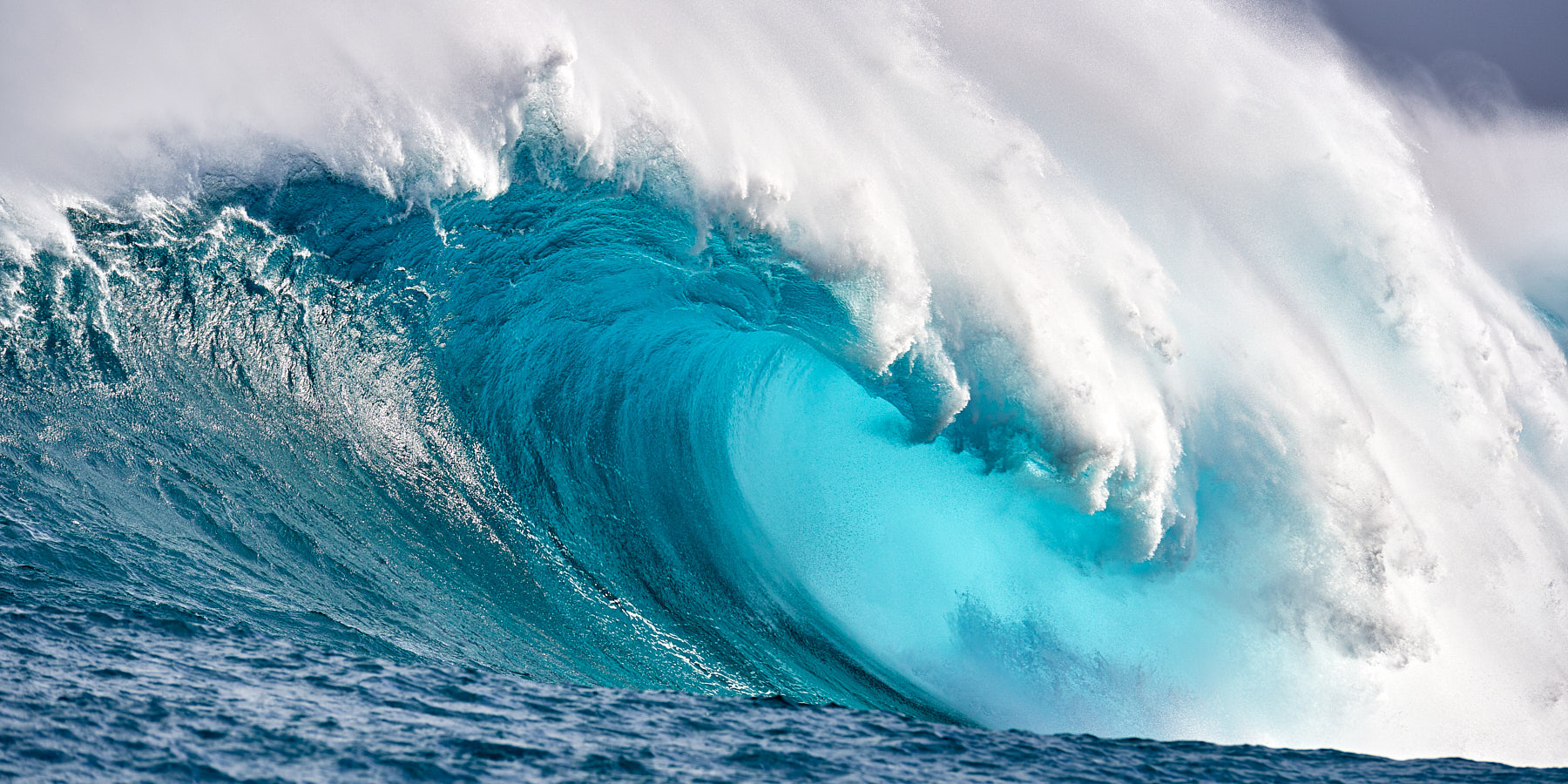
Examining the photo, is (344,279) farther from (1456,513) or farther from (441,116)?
(1456,513)

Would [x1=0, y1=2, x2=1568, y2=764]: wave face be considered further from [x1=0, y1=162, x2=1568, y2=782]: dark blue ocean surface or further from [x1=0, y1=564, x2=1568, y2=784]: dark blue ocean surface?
[x1=0, y1=564, x2=1568, y2=784]: dark blue ocean surface

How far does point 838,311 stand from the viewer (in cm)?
712

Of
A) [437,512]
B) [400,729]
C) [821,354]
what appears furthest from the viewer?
[821,354]

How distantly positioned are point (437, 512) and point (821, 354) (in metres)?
3.21

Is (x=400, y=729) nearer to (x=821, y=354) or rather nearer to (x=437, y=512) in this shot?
(x=437, y=512)

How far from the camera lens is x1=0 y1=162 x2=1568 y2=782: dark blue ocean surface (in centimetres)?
264

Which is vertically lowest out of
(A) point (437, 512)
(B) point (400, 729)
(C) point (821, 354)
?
(B) point (400, 729)

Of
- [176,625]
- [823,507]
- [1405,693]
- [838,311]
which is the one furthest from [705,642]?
[1405,693]

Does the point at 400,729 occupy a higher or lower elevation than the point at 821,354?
lower

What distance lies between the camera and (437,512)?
19.0 ft

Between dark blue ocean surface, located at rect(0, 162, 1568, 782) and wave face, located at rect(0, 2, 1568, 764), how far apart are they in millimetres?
39

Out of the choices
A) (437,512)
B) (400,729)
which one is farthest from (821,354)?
(400,729)

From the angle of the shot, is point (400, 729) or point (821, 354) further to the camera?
point (821, 354)

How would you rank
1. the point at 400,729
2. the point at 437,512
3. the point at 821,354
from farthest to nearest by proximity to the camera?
1. the point at 821,354
2. the point at 437,512
3. the point at 400,729
